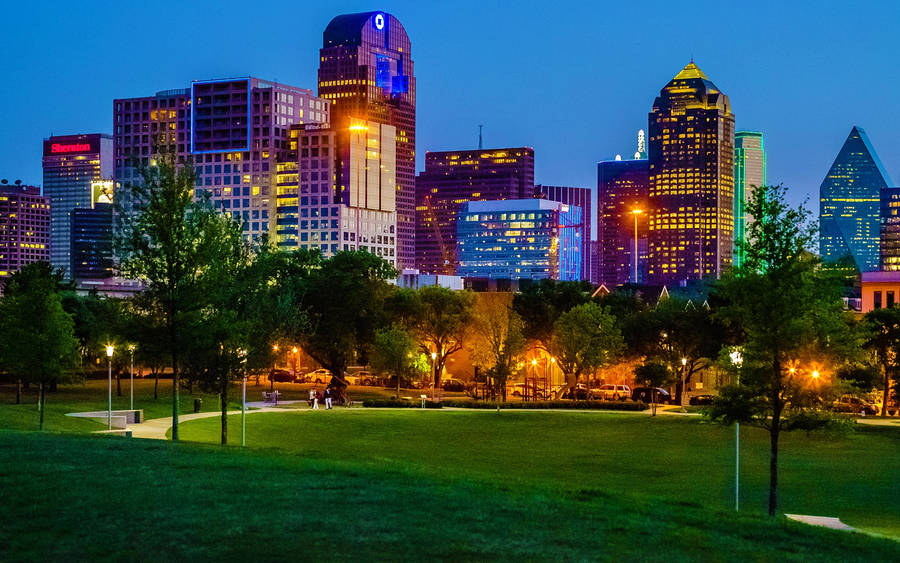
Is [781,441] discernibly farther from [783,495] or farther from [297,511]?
[297,511]

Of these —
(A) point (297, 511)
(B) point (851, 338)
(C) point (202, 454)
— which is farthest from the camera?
(B) point (851, 338)

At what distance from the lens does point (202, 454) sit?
25.2 m

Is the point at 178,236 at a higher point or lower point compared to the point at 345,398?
higher

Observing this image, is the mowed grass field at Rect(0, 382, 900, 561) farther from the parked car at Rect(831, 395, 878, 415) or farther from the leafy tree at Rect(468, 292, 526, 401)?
the leafy tree at Rect(468, 292, 526, 401)

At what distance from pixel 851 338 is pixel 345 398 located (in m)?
46.4

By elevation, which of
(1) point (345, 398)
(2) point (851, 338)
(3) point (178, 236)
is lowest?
(1) point (345, 398)

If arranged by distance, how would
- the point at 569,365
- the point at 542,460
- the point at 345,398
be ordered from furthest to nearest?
the point at 569,365 → the point at 345,398 → the point at 542,460

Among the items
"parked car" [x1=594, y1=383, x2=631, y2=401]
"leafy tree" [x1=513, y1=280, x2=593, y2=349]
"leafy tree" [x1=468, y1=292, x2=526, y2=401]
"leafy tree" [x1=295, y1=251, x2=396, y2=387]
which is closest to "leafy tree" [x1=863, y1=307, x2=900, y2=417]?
"parked car" [x1=594, y1=383, x2=631, y2=401]

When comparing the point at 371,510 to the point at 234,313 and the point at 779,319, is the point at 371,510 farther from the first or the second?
the point at 234,313

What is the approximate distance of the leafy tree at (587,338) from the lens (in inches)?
3019

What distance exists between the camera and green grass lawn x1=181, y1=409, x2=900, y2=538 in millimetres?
28734

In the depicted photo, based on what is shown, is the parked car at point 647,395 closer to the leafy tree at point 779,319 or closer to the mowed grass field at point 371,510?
the mowed grass field at point 371,510

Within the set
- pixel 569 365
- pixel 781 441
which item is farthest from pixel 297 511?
pixel 569 365

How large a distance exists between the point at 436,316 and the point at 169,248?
55.0 metres
